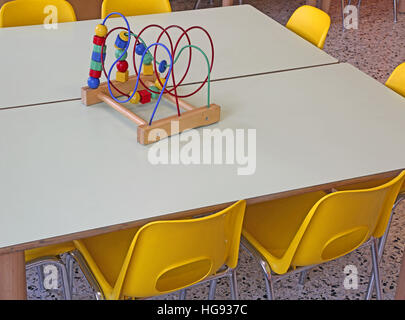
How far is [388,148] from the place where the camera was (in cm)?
207

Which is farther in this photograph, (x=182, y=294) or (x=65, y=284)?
(x=182, y=294)

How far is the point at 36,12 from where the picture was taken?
3002mm

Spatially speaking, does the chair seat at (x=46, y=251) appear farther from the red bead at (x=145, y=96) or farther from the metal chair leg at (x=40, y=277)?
the red bead at (x=145, y=96)

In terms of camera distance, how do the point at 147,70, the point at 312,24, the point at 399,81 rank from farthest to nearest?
1. the point at 312,24
2. the point at 399,81
3. the point at 147,70

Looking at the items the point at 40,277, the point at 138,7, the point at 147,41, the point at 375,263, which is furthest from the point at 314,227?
the point at 138,7

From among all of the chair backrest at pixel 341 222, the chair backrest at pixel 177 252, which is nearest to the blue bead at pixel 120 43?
the chair backrest at pixel 177 252

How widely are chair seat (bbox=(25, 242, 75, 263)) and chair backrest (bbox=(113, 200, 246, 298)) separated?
26 cm

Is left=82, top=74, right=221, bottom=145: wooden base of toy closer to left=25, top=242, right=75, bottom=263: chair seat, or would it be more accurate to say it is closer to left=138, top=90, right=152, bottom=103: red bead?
left=138, top=90, right=152, bottom=103: red bead


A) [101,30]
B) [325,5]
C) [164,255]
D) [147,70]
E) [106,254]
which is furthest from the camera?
[325,5]

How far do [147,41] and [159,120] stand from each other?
79 centimetres

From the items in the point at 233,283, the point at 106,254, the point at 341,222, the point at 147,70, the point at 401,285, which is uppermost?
the point at 147,70

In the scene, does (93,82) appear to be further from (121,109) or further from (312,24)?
(312,24)

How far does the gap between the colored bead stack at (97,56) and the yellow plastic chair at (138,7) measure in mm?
1043
